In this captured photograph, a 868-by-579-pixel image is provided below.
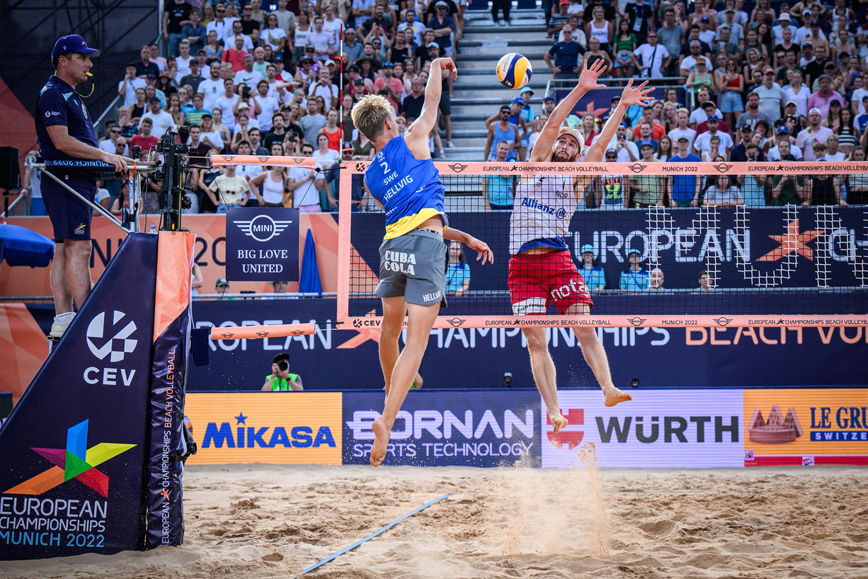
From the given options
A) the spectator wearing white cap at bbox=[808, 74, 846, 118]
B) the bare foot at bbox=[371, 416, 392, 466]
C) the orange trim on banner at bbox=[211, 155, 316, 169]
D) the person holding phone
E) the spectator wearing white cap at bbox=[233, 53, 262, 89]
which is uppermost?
the spectator wearing white cap at bbox=[233, 53, 262, 89]

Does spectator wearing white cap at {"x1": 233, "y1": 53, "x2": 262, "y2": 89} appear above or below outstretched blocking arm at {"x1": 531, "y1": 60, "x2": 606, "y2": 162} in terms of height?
above

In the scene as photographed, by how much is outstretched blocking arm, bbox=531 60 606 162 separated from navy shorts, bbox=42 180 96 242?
10.9 ft

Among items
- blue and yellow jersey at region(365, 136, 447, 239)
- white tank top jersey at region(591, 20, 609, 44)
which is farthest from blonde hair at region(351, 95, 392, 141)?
white tank top jersey at region(591, 20, 609, 44)

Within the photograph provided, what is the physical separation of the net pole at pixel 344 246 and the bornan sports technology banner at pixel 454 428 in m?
3.83

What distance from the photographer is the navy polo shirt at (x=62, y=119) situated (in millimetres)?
5746

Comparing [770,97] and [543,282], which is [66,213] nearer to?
[543,282]

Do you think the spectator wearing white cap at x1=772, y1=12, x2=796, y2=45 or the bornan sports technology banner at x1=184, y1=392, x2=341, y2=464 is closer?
the bornan sports technology banner at x1=184, y1=392, x2=341, y2=464

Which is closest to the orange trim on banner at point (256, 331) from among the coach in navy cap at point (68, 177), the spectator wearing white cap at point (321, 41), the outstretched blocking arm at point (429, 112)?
the coach in navy cap at point (68, 177)

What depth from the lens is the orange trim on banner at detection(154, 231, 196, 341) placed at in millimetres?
5852

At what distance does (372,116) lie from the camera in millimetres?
5512

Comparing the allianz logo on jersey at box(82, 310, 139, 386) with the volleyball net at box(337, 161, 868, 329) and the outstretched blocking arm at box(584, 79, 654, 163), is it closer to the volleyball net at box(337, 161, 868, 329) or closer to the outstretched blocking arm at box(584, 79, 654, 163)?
the outstretched blocking arm at box(584, 79, 654, 163)

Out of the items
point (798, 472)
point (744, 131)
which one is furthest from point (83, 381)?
point (744, 131)

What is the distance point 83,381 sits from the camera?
224 inches

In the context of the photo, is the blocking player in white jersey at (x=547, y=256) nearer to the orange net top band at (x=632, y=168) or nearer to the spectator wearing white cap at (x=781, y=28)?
the orange net top band at (x=632, y=168)
